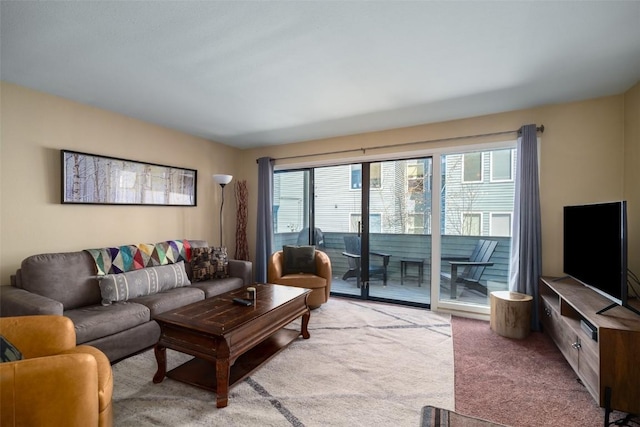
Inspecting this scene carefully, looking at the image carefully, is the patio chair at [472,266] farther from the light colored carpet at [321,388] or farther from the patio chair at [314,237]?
the patio chair at [314,237]

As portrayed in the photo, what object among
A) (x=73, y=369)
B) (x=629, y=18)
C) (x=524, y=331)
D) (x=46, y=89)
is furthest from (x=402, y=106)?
(x=46, y=89)

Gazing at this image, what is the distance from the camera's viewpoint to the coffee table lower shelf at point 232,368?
6.77 feet

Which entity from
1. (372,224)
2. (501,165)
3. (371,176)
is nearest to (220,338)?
(372,224)

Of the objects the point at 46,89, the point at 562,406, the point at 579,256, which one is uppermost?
the point at 46,89

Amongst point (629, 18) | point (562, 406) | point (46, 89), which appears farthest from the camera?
point (46, 89)

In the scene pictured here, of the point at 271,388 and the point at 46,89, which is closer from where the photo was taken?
the point at 271,388

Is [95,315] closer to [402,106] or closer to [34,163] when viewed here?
[34,163]

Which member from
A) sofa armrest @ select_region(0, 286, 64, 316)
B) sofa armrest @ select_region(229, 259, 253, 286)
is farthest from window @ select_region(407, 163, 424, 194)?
sofa armrest @ select_region(0, 286, 64, 316)

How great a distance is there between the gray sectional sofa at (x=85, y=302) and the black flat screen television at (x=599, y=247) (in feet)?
11.8

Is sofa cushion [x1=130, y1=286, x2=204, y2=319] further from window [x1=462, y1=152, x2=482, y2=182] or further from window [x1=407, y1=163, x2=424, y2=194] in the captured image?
window [x1=462, y1=152, x2=482, y2=182]

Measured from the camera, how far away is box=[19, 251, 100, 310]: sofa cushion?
2.45m

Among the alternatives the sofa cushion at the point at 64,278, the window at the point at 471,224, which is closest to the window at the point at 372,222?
the window at the point at 471,224

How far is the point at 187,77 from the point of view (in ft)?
8.34

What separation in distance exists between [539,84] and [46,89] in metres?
4.64
